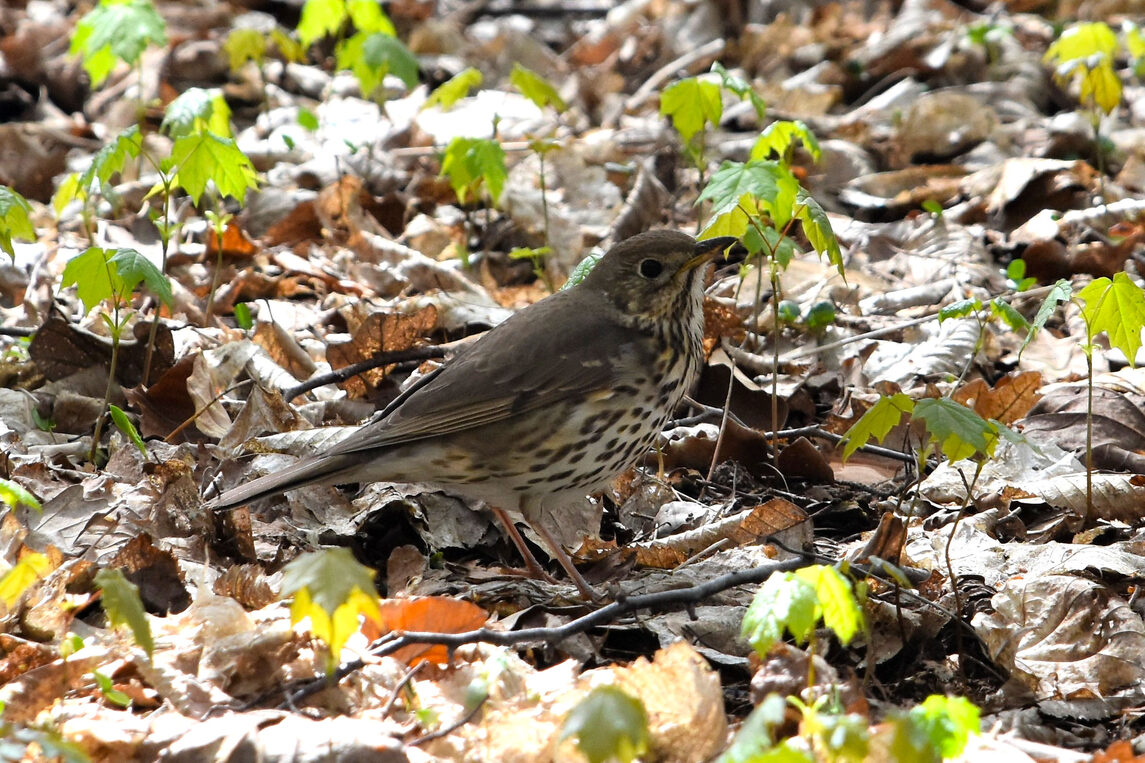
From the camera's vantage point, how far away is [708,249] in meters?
4.49

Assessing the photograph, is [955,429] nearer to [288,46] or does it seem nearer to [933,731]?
[933,731]

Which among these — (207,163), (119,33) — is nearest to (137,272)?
(207,163)

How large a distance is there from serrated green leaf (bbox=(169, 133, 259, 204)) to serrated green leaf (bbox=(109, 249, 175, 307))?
22.0 inches

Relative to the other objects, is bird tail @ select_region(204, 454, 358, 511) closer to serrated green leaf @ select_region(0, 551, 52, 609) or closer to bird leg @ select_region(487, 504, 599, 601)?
bird leg @ select_region(487, 504, 599, 601)

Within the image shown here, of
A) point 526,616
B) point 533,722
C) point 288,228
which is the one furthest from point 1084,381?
point 288,228

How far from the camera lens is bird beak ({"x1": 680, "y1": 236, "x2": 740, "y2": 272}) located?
4438 mm

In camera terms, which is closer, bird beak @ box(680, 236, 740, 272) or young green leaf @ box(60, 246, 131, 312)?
young green leaf @ box(60, 246, 131, 312)

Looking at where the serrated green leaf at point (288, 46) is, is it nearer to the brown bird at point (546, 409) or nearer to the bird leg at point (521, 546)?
the brown bird at point (546, 409)

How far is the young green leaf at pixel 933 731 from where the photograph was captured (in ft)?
7.57

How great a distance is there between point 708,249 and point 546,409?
79 cm

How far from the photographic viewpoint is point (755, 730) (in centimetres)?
223

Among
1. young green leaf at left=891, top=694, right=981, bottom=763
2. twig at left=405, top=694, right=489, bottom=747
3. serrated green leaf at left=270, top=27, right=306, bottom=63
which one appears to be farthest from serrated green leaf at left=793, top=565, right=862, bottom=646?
serrated green leaf at left=270, top=27, right=306, bottom=63

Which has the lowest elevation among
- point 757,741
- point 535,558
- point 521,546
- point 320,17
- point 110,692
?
point 535,558

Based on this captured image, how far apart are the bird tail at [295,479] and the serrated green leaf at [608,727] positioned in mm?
1913
